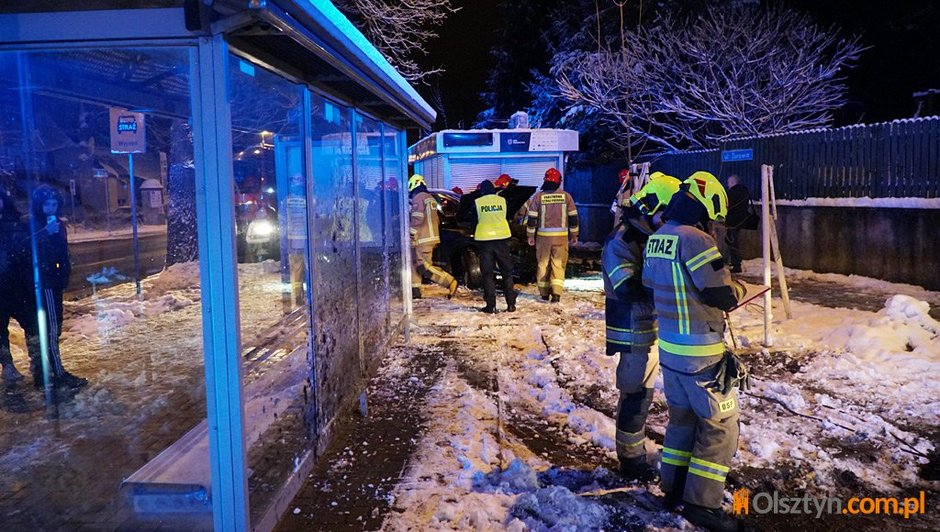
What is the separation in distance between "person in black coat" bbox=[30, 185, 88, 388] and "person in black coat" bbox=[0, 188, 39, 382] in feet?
0.39

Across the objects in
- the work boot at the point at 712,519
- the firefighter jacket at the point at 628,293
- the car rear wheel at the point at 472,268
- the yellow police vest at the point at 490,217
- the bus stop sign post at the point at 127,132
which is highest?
the bus stop sign post at the point at 127,132

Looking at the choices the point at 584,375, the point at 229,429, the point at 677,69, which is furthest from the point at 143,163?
the point at 677,69

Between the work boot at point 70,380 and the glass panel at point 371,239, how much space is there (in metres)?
2.63

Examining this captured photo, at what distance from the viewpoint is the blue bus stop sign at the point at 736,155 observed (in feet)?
48.6

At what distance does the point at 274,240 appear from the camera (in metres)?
5.01

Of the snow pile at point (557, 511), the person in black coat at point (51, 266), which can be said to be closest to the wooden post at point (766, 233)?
the snow pile at point (557, 511)

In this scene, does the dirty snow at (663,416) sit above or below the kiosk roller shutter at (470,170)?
below

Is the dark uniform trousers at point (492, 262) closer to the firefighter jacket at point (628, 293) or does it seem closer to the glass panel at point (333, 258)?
the glass panel at point (333, 258)

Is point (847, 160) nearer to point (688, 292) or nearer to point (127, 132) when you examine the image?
point (688, 292)

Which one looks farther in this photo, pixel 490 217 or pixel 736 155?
pixel 736 155

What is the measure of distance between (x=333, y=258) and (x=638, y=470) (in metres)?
2.66

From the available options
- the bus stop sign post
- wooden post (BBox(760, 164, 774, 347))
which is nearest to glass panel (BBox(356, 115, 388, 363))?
the bus stop sign post

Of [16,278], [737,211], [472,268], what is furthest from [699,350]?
[737,211]

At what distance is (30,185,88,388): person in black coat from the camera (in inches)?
241
